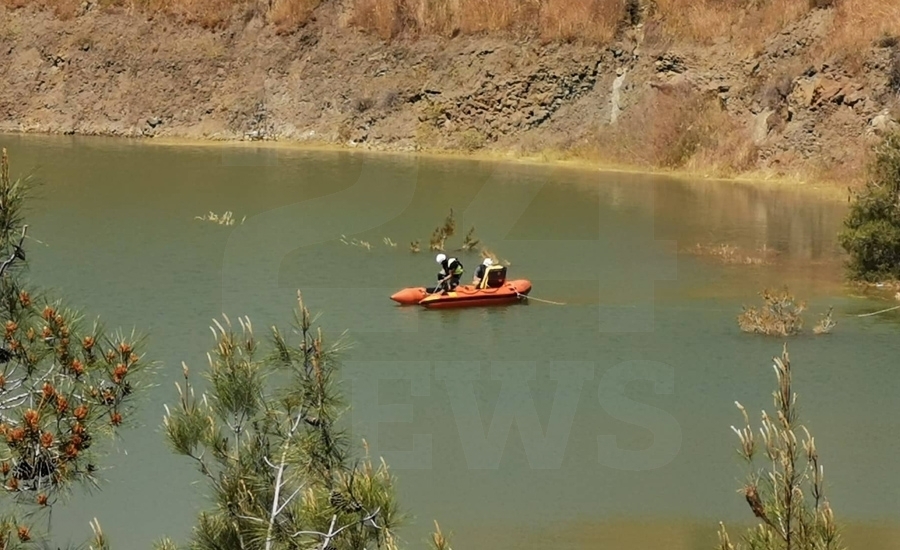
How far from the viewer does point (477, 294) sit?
22.7 metres

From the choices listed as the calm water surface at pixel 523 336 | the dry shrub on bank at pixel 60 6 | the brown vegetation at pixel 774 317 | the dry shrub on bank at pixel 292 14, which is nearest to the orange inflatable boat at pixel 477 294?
the calm water surface at pixel 523 336

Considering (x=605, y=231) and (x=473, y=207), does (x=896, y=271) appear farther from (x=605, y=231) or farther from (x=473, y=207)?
(x=473, y=207)

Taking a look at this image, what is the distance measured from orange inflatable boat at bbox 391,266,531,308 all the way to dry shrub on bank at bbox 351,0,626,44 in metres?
24.4

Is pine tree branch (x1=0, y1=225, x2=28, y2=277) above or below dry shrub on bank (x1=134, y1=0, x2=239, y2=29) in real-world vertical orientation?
above

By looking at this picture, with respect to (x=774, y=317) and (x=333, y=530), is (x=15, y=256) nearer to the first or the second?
(x=333, y=530)

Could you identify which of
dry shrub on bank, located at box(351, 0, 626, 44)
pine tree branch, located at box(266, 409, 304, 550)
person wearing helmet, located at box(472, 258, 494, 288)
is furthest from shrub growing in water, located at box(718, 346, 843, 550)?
dry shrub on bank, located at box(351, 0, 626, 44)

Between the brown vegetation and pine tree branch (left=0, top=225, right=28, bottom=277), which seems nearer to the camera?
pine tree branch (left=0, top=225, right=28, bottom=277)

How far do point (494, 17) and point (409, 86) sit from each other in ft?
11.9

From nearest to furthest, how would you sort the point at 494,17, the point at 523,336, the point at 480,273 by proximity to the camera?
the point at 523,336 → the point at 480,273 → the point at 494,17

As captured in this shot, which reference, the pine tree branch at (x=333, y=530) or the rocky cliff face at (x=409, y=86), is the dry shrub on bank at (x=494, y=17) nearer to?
the rocky cliff face at (x=409, y=86)

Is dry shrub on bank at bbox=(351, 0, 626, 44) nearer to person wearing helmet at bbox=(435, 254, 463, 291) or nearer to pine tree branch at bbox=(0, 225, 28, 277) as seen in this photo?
person wearing helmet at bbox=(435, 254, 463, 291)

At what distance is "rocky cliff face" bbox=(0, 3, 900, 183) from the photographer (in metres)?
38.2

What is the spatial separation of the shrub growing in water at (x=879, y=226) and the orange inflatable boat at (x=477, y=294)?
235 inches

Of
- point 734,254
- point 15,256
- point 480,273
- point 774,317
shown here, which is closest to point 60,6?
point 734,254
